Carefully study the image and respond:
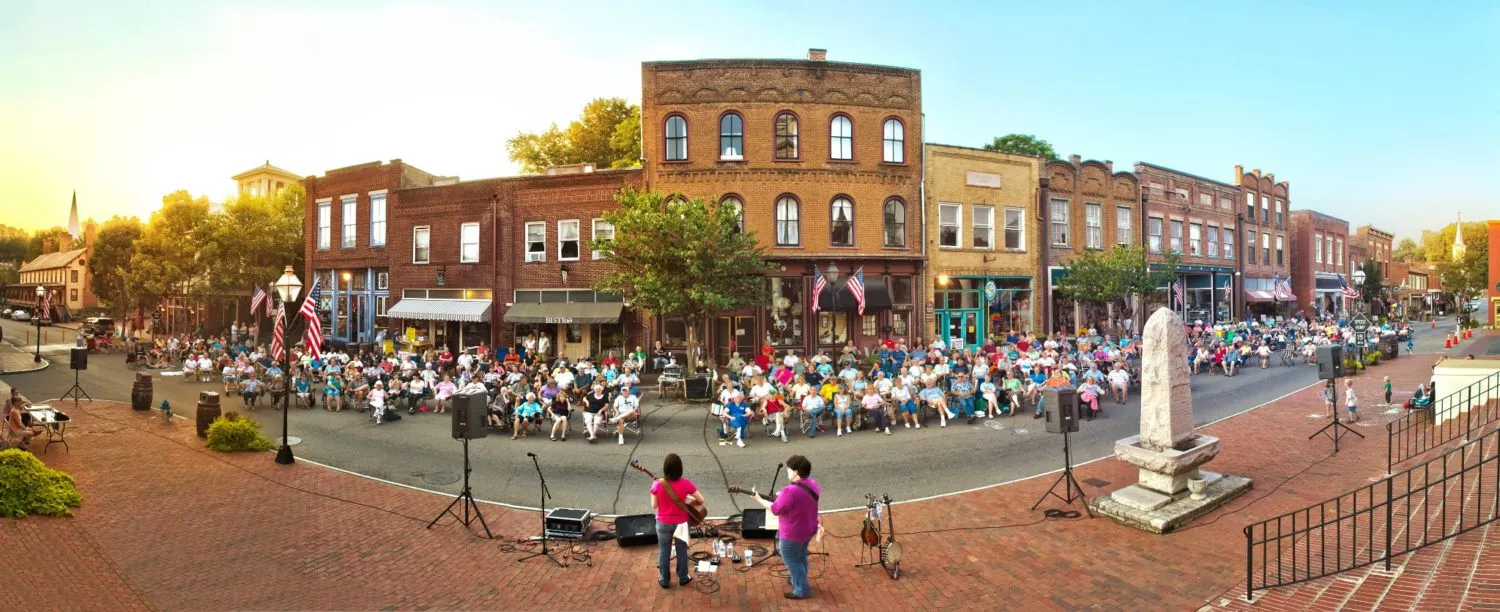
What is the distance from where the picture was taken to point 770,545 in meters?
8.32

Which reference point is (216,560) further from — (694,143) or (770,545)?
(694,143)

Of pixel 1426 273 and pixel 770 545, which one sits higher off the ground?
pixel 1426 273

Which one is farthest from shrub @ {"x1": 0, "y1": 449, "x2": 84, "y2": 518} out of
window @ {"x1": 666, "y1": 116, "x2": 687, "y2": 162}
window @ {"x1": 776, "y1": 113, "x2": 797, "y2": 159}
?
window @ {"x1": 776, "y1": 113, "x2": 797, "y2": 159}

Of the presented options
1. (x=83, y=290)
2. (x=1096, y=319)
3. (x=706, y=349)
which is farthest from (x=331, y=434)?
(x=83, y=290)

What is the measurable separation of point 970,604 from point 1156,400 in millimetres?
4509

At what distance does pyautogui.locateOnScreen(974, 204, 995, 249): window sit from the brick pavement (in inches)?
679

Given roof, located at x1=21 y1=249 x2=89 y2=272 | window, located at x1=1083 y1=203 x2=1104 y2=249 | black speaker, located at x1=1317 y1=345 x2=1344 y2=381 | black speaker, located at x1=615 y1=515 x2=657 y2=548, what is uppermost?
roof, located at x1=21 y1=249 x2=89 y2=272

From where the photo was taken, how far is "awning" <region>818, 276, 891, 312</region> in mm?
24734

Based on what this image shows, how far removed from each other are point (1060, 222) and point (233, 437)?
3047 centimetres

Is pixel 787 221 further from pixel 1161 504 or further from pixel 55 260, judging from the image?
pixel 55 260

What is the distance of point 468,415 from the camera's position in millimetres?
9203

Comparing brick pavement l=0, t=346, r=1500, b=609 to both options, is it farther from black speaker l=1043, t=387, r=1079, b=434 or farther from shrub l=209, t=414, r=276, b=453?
shrub l=209, t=414, r=276, b=453

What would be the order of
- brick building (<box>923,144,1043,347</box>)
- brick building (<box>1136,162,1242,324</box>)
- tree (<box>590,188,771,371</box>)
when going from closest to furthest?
tree (<box>590,188,771,371</box>) → brick building (<box>923,144,1043,347</box>) → brick building (<box>1136,162,1242,324</box>)

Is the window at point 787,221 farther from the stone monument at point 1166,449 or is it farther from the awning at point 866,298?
the stone monument at point 1166,449
